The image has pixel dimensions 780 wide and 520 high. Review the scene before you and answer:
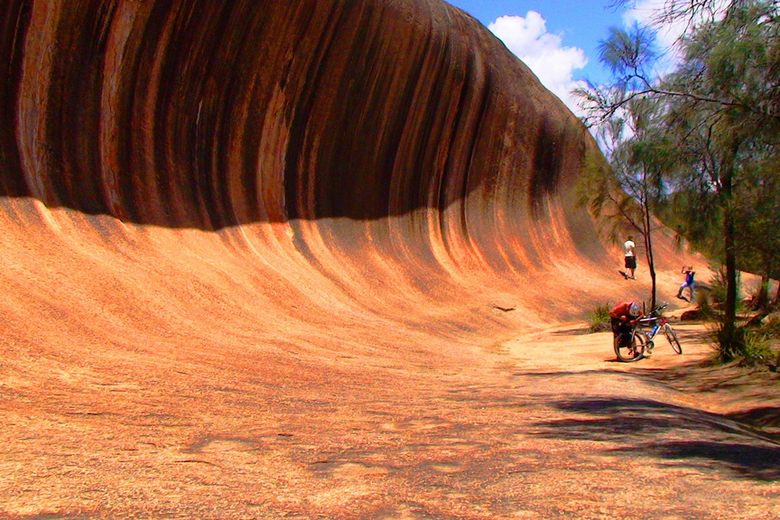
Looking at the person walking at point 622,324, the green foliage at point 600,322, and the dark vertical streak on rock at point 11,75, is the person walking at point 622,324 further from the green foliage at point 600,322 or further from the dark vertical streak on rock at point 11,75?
the dark vertical streak on rock at point 11,75

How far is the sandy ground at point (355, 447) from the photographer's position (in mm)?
3846

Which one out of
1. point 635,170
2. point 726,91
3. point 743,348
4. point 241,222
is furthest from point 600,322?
point 726,91

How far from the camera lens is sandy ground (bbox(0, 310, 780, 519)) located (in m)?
3.85

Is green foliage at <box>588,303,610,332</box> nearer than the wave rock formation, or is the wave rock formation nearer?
the wave rock formation

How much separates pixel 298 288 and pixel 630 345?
576 centimetres

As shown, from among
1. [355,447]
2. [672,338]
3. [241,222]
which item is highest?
[241,222]

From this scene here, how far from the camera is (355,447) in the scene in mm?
5254

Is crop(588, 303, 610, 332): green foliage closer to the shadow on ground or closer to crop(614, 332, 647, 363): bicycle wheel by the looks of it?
crop(614, 332, 647, 363): bicycle wheel

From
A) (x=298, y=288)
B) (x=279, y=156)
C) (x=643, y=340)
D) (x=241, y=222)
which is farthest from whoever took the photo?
(x=279, y=156)

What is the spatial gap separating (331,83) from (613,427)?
15117 millimetres

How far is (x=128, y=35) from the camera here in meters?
14.1

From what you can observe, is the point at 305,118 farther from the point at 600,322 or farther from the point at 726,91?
the point at 726,91

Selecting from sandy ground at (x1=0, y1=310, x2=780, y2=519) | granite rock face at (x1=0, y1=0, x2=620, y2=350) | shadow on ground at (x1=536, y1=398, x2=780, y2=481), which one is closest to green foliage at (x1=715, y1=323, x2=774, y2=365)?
sandy ground at (x1=0, y1=310, x2=780, y2=519)

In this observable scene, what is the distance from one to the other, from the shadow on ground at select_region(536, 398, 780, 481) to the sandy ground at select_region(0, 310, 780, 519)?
0.02 m
